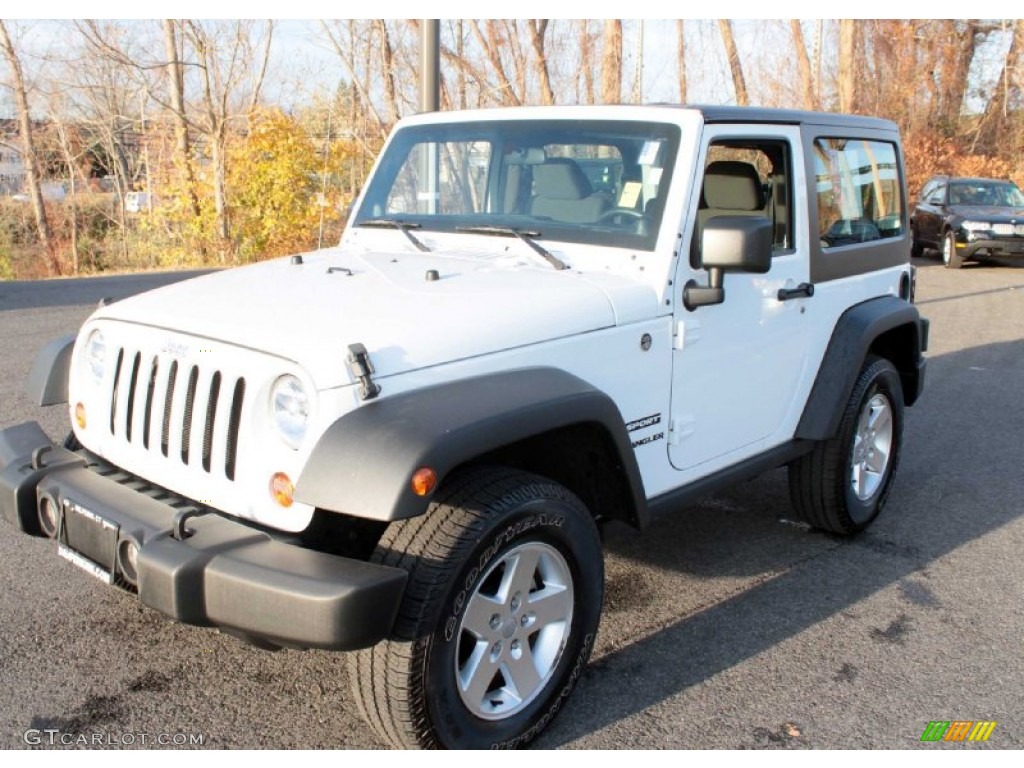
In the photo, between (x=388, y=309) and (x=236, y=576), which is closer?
(x=236, y=576)

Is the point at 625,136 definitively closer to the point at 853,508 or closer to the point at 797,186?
the point at 797,186

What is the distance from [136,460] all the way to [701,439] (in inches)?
82.0

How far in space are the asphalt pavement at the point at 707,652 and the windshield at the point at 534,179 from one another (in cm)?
123

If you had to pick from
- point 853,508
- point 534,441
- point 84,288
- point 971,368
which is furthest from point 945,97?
point 534,441

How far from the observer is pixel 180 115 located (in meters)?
21.6

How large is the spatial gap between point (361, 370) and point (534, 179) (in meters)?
1.70

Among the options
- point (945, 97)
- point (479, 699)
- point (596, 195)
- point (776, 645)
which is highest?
point (945, 97)

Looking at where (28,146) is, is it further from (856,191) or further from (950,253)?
(856,191)

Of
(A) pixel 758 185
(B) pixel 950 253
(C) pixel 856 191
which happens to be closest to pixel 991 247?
(B) pixel 950 253

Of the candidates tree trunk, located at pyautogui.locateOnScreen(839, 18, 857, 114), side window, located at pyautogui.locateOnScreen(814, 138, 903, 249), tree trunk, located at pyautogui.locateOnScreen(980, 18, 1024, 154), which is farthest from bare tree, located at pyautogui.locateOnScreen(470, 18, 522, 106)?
tree trunk, located at pyautogui.locateOnScreen(980, 18, 1024, 154)

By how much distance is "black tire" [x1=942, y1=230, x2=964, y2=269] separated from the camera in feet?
58.0

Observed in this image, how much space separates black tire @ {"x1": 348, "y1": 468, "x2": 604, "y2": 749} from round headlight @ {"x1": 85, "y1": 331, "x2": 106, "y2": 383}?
1.35 meters

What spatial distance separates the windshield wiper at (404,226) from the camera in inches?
162

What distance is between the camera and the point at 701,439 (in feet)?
12.7
